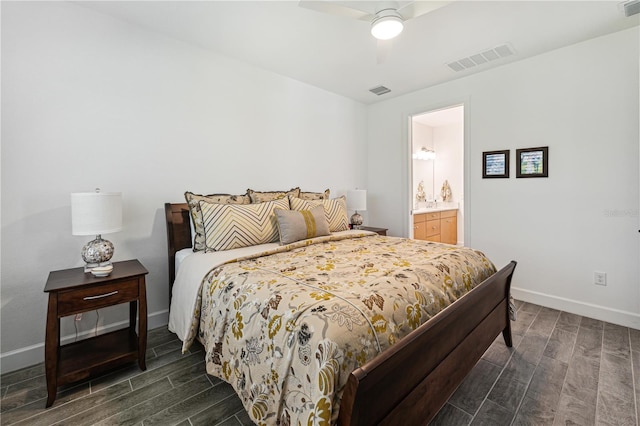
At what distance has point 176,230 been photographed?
2.64 meters

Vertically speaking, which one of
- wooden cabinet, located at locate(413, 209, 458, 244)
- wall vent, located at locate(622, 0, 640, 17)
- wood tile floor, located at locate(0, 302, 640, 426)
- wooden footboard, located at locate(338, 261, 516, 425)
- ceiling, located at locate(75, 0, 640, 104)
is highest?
ceiling, located at locate(75, 0, 640, 104)

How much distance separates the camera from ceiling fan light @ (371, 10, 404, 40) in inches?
74.4

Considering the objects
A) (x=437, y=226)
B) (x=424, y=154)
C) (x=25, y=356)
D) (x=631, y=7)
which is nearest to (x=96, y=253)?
(x=25, y=356)

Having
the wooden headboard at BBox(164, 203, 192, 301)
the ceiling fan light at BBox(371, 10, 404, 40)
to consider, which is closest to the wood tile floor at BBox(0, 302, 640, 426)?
the wooden headboard at BBox(164, 203, 192, 301)

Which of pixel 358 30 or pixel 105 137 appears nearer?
pixel 105 137

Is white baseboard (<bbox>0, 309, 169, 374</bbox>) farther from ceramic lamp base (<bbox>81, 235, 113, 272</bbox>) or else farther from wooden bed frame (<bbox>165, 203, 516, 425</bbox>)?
wooden bed frame (<bbox>165, 203, 516, 425</bbox>)

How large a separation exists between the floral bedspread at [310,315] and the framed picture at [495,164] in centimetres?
169

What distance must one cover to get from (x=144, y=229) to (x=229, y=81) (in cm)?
174

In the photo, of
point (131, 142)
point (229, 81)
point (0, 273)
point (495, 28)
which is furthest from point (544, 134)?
point (0, 273)

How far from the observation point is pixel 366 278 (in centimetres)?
158

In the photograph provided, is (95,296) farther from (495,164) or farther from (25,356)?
(495,164)

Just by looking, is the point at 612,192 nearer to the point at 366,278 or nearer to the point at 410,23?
the point at 410,23

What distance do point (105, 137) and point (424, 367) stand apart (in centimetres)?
279

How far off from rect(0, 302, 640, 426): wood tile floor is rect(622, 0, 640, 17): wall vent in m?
2.65
